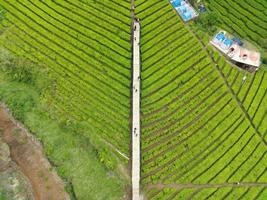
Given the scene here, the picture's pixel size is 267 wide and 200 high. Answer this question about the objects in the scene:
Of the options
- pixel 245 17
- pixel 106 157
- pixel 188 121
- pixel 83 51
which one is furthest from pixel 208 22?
pixel 106 157

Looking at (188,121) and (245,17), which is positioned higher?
(245,17)

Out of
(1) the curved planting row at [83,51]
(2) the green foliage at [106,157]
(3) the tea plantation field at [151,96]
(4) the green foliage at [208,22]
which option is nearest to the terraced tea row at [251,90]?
(3) the tea plantation field at [151,96]

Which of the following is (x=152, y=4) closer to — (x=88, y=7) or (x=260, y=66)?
(x=88, y=7)

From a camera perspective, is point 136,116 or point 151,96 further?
point 151,96

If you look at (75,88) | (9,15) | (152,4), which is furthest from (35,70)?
(152,4)

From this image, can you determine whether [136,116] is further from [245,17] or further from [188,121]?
[245,17]

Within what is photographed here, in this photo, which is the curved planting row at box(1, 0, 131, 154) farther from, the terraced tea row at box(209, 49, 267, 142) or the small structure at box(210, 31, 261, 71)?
the terraced tea row at box(209, 49, 267, 142)

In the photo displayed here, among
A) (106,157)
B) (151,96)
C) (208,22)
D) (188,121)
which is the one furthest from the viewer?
(208,22)

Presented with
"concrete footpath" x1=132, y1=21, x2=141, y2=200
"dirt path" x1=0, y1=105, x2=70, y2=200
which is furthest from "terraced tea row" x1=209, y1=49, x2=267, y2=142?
"dirt path" x1=0, y1=105, x2=70, y2=200
